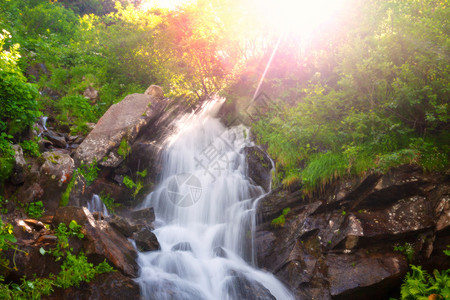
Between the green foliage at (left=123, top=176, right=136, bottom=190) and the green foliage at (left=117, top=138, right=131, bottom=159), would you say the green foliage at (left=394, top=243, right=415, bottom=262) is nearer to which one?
the green foliage at (left=123, top=176, right=136, bottom=190)

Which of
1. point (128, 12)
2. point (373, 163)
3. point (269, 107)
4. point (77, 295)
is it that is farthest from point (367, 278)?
point (128, 12)

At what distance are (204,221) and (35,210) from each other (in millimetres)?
4726

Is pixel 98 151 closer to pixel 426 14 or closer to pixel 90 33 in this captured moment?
pixel 426 14

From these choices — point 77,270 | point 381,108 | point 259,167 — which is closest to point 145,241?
point 77,270

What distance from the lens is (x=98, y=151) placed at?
9992 mm

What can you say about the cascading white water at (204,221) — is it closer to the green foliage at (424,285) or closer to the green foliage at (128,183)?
the green foliage at (128,183)

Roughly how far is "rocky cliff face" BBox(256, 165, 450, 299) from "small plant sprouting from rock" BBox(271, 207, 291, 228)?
0.33 m

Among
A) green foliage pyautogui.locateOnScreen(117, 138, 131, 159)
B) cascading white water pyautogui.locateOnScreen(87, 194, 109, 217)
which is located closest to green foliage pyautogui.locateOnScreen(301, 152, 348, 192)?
cascading white water pyautogui.locateOnScreen(87, 194, 109, 217)

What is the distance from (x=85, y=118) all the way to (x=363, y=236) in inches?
468

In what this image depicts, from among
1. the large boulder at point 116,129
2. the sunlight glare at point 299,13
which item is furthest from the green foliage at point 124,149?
the sunlight glare at point 299,13

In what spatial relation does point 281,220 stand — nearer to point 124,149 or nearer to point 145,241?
point 145,241

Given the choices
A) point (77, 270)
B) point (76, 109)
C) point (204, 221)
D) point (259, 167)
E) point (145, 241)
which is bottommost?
point (204, 221)

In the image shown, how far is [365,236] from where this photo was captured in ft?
21.0

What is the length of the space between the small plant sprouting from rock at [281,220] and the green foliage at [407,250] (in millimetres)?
2681
